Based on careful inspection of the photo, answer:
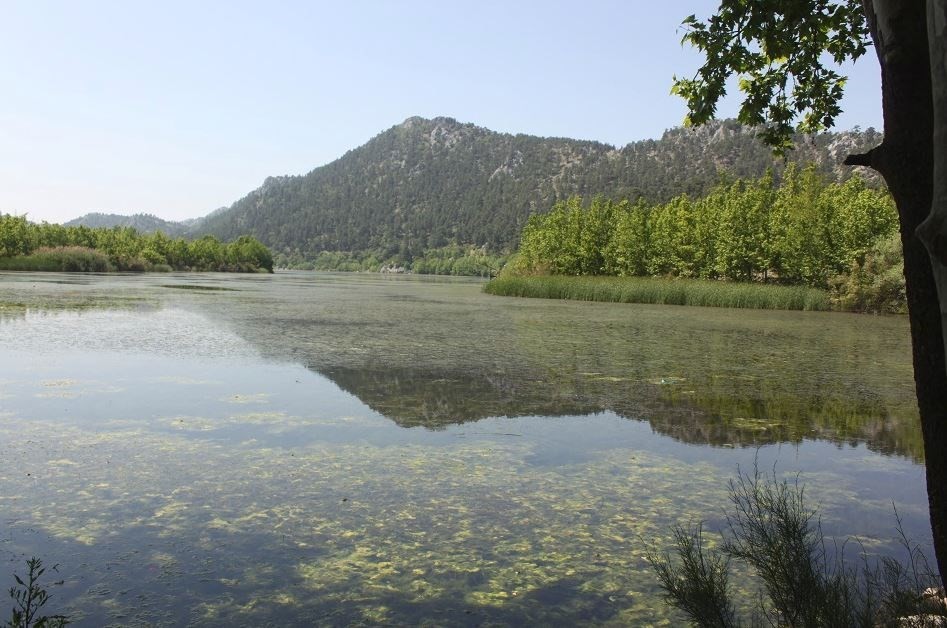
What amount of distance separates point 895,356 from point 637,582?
15418mm

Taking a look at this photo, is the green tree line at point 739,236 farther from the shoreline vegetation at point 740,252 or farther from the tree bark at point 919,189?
the tree bark at point 919,189

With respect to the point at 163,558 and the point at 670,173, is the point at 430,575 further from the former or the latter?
the point at 670,173

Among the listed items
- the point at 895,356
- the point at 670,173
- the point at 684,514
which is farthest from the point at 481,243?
the point at 684,514

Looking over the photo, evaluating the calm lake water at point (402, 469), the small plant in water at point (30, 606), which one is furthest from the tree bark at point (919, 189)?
the small plant in water at point (30, 606)

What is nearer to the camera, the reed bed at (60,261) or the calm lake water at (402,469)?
the calm lake water at (402,469)

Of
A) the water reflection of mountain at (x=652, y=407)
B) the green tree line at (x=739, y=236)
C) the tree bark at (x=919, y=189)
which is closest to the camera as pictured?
the tree bark at (x=919, y=189)

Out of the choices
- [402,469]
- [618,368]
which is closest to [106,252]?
[618,368]

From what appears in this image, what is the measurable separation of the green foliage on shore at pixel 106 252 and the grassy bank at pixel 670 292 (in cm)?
4895

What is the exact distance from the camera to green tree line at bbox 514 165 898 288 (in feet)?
133

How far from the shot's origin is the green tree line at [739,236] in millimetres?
40406

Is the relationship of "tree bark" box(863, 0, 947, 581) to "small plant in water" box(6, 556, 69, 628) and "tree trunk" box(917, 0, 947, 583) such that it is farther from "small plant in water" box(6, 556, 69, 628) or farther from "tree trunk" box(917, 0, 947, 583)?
"small plant in water" box(6, 556, 69, 628)

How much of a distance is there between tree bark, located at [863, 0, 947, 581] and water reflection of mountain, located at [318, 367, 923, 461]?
208 inches

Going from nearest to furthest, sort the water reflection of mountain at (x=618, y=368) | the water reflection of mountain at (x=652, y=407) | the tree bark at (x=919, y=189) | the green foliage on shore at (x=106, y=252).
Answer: the tree bark at (x=919, y=189) < the water reflection of mountain at (x=652, y=407) < the water reflection of mountain at (x=618, y=368) < the green foliage on shore at (x=106, y=252)

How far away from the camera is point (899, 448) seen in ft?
26.2
